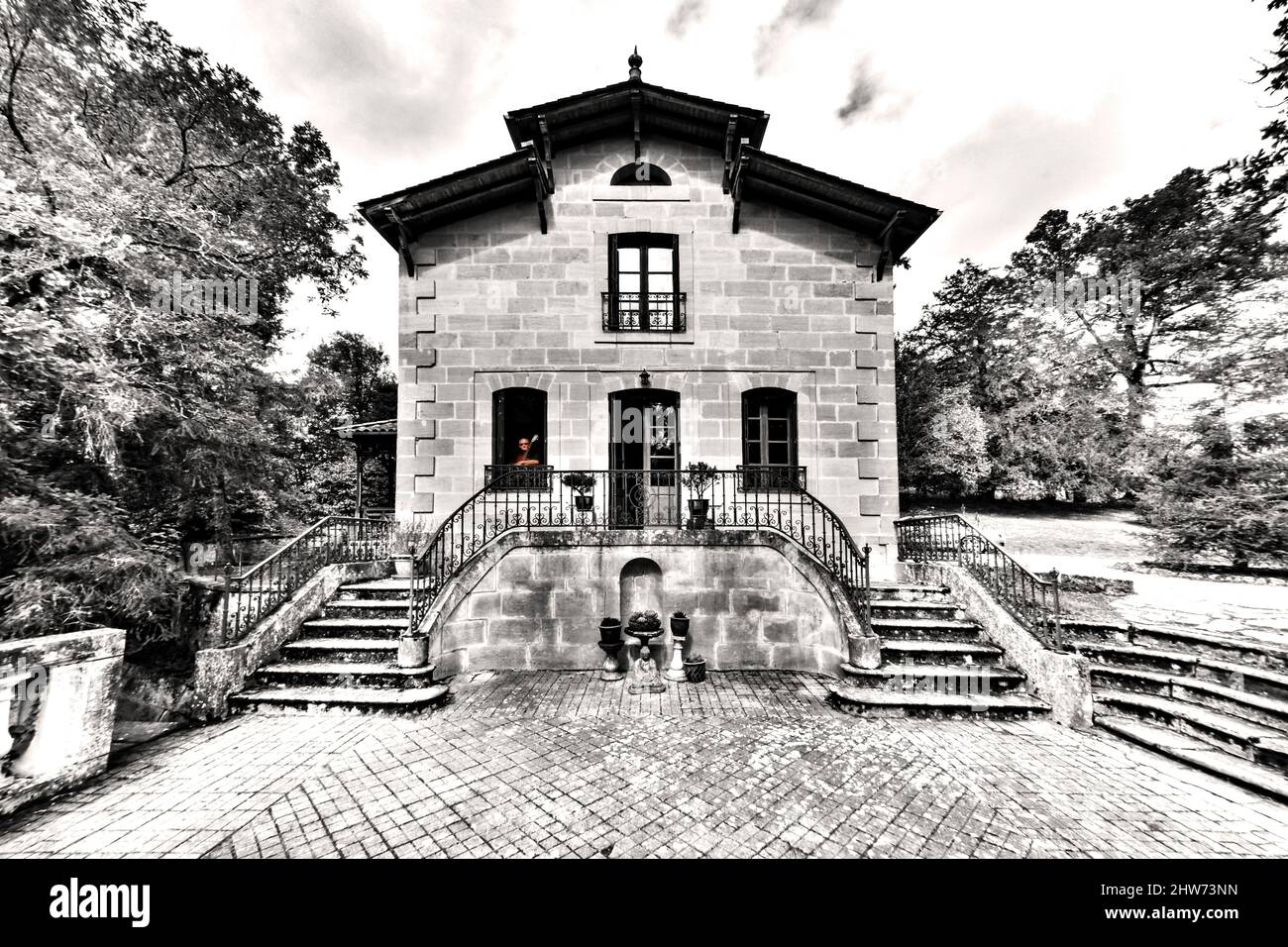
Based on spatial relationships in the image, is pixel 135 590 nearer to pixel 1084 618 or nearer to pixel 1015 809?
pixel 1015 809

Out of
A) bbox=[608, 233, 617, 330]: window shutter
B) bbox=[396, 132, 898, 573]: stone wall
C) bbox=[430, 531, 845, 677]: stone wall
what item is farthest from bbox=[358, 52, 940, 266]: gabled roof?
bbox=[430, 531, 845, 677]: stone wall

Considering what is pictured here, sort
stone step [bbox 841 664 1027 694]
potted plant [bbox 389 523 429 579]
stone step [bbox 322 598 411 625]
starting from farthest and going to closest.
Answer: potted plant [bbox 389 523 429 579] → stone step [bbox 322 598 411 625] → stone step [bbox 841 664 1027 694]

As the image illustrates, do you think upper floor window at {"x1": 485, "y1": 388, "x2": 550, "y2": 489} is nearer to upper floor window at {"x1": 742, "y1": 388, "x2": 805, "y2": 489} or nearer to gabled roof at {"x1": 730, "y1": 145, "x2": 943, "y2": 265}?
upper floor window at {"x1": 742, "y1": 388, "x2": 805, "y2": 489}

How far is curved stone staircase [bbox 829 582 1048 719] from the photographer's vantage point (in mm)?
5613

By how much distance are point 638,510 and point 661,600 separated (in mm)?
1684

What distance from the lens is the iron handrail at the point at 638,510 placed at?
7527mm

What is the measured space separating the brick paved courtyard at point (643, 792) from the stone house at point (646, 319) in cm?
421

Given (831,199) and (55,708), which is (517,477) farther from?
(831,199)

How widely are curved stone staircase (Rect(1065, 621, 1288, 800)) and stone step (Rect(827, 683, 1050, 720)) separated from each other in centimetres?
77

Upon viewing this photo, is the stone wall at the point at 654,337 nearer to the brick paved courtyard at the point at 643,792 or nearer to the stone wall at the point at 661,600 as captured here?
the stone wall at the point at 661,600

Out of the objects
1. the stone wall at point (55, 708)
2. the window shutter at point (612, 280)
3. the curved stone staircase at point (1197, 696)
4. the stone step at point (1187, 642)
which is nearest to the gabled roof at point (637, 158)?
the window shutter at point (612, 280)

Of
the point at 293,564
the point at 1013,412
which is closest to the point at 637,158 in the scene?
the point at 293,564

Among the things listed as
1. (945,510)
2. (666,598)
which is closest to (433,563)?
(666,598)

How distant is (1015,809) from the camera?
3799 mm
